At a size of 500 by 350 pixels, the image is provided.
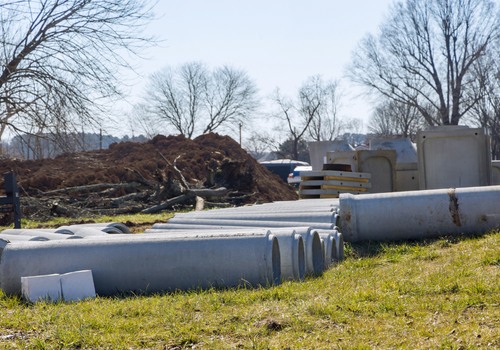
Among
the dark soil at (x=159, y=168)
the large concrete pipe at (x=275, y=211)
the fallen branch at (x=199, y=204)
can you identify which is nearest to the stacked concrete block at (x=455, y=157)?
the large concrete pipe at (x=275, y=211)

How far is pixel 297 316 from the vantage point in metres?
3.00

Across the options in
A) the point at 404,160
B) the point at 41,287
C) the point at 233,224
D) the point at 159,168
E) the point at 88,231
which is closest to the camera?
the point at 41,287

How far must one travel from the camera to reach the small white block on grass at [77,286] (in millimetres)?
3844

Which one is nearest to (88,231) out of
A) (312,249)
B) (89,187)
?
(312,249)

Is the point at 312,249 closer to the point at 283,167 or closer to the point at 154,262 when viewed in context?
the point at 154,262

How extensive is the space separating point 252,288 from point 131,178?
11.6 meters

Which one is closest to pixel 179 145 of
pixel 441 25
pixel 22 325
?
pixel 22 325

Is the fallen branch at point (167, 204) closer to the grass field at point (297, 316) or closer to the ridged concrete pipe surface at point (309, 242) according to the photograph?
the ridged concrete pipe surface at point (309, 242)

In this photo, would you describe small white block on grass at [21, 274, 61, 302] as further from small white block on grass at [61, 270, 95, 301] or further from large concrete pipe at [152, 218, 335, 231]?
large concrete pipe at [152, 218, 335, 231]

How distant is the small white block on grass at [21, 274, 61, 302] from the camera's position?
3.79 meters

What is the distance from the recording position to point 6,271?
4.15 metres

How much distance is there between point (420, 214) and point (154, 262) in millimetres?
3660

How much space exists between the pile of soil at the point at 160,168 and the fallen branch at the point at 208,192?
854 mm

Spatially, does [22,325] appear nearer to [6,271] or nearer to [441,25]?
[6,271]
